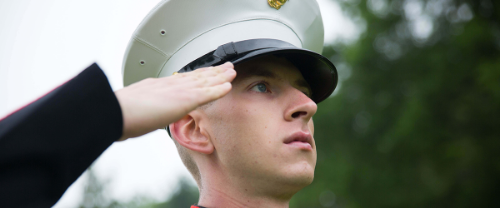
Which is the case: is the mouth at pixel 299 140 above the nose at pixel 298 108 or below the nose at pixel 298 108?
below

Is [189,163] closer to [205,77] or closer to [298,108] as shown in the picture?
[298,108]

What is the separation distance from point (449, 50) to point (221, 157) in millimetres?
12113

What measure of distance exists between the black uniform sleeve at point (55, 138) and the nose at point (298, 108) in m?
1.14

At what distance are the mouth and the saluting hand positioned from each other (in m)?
0.73

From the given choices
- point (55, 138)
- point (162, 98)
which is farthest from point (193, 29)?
point (55, 138)

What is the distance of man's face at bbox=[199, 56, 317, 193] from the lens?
238 centimetres

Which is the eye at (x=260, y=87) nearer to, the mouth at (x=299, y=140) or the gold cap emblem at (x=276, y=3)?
the mouth at (x=299, y=140)

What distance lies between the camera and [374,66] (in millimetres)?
15938

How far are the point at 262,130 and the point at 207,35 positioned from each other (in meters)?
0.64

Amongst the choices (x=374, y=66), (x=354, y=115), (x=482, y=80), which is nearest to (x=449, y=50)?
(x=482, y=80)

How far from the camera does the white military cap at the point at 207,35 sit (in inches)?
98.3

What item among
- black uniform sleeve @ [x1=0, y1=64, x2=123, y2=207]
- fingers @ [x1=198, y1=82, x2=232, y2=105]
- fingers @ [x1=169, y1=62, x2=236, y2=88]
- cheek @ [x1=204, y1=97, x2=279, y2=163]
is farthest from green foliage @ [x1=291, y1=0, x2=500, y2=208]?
black uniform sleeve @ [x1=0, y1=64, x2=123, y2=207]

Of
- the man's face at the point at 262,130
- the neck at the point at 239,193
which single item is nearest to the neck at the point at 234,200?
the neck at the point at 239,193

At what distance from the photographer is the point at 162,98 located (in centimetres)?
161
